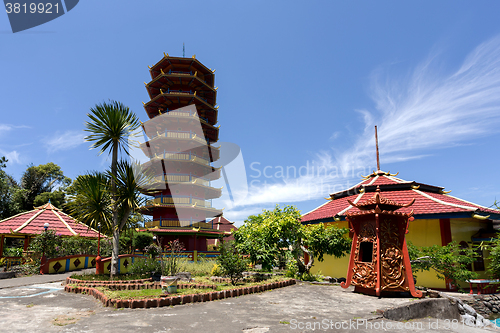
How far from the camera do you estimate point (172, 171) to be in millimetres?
28938

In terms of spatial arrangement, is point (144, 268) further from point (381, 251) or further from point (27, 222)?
point (27, 222)

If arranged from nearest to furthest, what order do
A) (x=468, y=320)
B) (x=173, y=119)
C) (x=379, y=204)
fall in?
1. (x=468, y=320)
2. (x=379, y=204)
3. (x=173, y=119)

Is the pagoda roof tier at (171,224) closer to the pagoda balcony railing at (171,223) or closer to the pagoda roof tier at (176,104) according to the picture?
the pagoda balcony railing at (171,223)

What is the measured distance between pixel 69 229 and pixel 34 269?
5919mm

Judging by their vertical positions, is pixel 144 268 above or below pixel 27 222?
below

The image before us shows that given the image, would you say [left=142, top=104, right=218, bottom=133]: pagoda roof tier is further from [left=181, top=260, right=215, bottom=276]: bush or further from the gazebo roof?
[left=181, top=260, right=215, bottom=276]: bush

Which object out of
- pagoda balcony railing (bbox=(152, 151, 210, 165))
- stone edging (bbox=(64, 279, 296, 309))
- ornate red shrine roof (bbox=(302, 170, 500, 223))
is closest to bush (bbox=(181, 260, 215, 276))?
stone edging (bbox=(64, 279, 296, 309))

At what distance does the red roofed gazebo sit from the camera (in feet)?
67.7

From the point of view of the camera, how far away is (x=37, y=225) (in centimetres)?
2183

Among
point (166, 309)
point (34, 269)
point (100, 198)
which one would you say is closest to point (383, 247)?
point (166, 309)

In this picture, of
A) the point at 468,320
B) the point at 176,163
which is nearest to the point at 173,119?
the point at 176,163

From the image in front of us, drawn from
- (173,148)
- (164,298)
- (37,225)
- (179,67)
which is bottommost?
(164,298)

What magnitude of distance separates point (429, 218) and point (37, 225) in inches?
1009

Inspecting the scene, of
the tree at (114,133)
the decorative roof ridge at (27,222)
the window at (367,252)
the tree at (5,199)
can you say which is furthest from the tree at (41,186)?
the window at (367,252)
